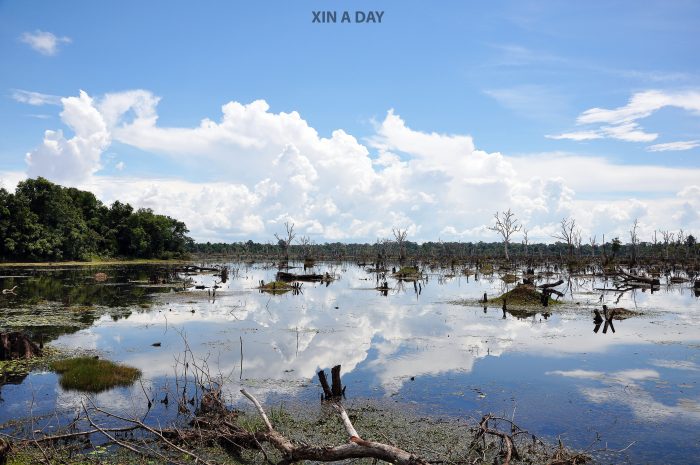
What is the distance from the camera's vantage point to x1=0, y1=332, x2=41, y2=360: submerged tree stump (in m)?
18.5

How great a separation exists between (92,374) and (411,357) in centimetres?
1157

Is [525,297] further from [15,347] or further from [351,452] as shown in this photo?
[351,452]

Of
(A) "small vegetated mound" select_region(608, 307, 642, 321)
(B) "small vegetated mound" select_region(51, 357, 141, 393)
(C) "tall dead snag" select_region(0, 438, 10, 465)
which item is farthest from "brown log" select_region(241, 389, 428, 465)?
(A) "small vegetated mound" select_region(608, 307, 642, 321)

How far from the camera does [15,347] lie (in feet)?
61.8

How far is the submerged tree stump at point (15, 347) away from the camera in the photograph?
18.5 metres

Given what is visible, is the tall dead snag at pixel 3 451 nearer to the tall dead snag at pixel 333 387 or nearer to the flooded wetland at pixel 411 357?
the flooded wetland at pixel 411 357

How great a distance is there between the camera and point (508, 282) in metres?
56.8

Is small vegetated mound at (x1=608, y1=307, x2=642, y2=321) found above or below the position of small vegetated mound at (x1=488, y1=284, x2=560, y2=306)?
below

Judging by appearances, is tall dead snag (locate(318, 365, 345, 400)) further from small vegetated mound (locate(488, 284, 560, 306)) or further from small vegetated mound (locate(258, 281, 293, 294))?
small vegetated mound (locate(258, 281, 293, 294))

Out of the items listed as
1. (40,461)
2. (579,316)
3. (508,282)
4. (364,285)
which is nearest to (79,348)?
(40,461)

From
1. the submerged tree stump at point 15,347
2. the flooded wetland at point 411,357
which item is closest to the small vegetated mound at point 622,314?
the flooded wetland at point 411,357

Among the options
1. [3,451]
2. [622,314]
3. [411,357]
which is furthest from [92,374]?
[622,314]

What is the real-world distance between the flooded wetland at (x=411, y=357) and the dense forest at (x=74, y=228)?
47956 mm

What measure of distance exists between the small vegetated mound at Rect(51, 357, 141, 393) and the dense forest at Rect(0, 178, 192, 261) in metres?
74.0
